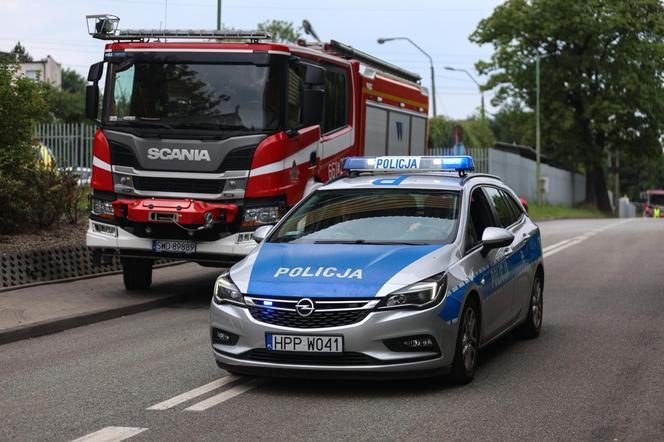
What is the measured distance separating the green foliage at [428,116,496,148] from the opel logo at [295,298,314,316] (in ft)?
165

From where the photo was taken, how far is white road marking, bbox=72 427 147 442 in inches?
250

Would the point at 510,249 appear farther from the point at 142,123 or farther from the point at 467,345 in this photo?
the point at 142,123

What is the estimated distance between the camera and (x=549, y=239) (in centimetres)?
2919

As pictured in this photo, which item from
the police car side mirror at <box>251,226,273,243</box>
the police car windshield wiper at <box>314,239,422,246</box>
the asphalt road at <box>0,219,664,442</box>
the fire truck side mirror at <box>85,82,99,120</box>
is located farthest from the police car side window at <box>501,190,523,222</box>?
the fire truck side mirror at <box>85,82,99,120</box>

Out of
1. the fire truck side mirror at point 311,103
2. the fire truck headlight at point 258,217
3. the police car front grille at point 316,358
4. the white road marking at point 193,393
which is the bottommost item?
the white road marking at point 193,393

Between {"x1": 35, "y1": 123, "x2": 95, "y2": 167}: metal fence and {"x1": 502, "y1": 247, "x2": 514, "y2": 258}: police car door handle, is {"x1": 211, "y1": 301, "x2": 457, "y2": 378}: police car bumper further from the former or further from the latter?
{"x1": 35, "y1": 123, "x2": 95, "y2": 167}: metal fence

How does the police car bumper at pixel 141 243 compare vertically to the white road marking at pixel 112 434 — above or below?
above

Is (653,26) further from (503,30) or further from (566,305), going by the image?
(566,305)

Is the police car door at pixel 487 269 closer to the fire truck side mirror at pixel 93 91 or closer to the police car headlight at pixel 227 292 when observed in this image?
the police car headlight at pixel 227 292

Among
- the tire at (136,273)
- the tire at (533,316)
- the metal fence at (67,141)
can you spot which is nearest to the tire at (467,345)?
the tire at (533,316)

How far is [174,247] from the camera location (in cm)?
1340

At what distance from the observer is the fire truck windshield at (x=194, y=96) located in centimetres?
1352

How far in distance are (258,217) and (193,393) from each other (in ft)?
18.6

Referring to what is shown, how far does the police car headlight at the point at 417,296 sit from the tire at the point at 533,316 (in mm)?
2970
